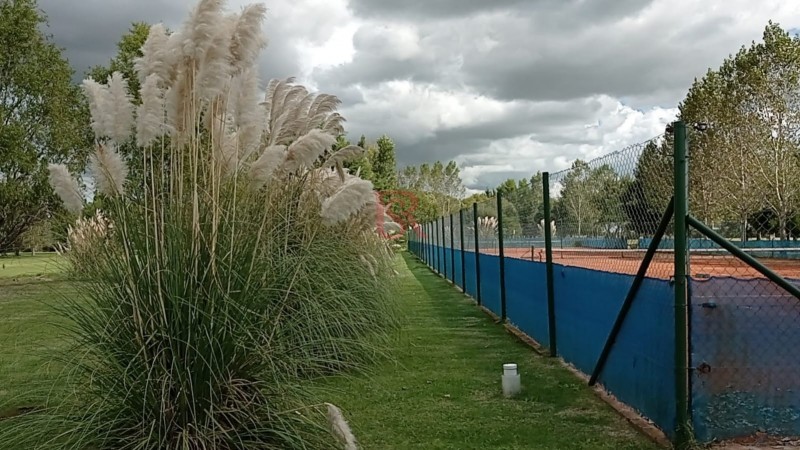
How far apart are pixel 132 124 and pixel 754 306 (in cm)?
341

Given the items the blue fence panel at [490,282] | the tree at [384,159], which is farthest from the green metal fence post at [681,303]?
the tree at [384,159]

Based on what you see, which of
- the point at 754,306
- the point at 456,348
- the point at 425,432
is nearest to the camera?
the point at 754,306

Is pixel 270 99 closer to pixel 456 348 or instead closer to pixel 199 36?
pixel 199 36

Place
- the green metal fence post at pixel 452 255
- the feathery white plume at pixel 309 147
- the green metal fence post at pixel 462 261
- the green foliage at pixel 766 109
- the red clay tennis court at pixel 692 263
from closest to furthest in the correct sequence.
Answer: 1. the red clay tennis court at pixel 692 263
2. the feathery white plume at pixel 309 147
3. the green metal fence post at pixel 462 261
4. the green metal fence post at pixel 452 255
5. the green foliage at pixel 766 109

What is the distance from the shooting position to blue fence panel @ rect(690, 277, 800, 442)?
3527 millimetres

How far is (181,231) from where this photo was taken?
341 centimetres

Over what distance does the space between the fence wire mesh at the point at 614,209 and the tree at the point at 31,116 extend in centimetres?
1533

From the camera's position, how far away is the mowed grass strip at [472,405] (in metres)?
3.89

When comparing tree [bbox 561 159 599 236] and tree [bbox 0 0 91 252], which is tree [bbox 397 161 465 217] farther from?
tree [bbox 561 159 599 236]

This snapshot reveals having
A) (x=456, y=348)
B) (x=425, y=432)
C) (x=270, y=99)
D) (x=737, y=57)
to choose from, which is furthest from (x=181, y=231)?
(x=737, y=57)

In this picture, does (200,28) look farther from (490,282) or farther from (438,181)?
(438,181)

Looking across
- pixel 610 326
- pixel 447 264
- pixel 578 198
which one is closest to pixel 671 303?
pixel 610 326

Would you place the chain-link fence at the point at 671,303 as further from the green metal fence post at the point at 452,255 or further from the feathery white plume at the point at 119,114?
the green metal fence post at the point at 452,255

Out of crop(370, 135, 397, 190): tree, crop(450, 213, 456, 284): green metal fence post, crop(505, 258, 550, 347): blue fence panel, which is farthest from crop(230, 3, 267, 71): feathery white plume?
crop(370, 135, 397, 190): tree
